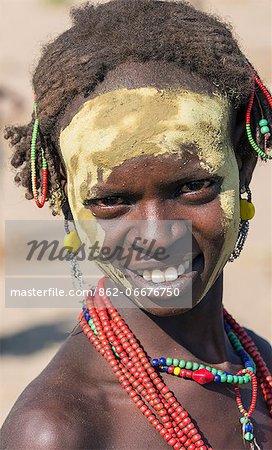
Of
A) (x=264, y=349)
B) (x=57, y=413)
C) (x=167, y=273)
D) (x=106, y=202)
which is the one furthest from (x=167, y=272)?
(x=264, y=349)

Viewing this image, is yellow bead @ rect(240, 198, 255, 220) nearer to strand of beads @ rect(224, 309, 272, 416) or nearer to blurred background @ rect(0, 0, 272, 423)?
strand of beads @ rect(224, 309, 272, 416)

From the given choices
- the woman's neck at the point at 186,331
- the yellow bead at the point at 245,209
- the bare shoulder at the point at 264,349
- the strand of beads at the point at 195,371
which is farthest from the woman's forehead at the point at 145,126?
the bare shoulder at the point at 264,349

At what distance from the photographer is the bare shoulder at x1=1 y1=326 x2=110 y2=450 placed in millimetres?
2451

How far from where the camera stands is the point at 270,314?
25.6 ft

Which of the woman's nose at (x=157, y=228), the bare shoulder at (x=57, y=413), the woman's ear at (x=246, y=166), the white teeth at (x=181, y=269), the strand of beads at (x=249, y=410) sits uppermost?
the woman's ear at (x=246, y=166)

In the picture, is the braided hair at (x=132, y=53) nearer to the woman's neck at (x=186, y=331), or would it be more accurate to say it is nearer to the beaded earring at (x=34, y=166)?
the beaded earring at (x=34, y=166)

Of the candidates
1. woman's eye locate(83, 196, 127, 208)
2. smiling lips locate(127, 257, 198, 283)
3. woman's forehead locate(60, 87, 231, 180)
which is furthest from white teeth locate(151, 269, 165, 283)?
woman's forehead locate(60, 87, 231, 180)

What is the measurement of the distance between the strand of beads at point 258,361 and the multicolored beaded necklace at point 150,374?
0.10 m

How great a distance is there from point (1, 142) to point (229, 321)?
6779mm

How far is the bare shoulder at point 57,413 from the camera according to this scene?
2.45m

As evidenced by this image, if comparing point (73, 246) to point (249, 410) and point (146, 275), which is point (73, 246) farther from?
point (249, 410)

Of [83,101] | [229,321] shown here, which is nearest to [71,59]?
[83,101]

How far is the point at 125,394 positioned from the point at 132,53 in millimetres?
996

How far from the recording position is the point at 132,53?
2.56 m
